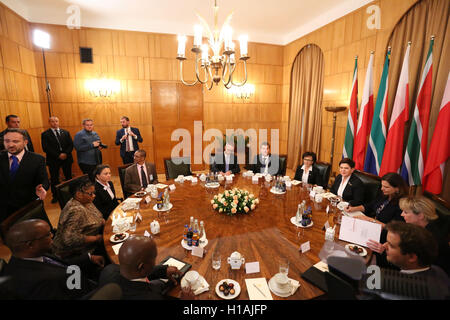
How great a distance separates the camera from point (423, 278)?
1.33m

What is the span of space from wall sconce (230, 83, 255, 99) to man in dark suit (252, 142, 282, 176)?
341 cm

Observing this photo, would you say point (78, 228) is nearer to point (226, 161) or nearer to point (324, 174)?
point (226, 161)

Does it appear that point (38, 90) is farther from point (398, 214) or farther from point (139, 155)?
point (398, 214)

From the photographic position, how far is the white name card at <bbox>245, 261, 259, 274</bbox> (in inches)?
65.7

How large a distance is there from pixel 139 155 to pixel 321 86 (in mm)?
5172

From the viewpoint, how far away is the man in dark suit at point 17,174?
281 centimetres

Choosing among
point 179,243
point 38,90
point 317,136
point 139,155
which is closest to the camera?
point 179,243

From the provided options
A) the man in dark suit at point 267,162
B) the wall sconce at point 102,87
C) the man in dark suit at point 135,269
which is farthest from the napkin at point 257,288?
the wall sconce at point 102,87

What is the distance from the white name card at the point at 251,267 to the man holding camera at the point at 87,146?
15.4 feet

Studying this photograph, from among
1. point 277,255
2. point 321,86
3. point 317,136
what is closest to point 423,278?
point 277,255

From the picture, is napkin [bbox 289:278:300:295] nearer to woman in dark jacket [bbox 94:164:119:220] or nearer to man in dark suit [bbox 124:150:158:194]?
woman in dark jacket [bbox 94:164:119:220]

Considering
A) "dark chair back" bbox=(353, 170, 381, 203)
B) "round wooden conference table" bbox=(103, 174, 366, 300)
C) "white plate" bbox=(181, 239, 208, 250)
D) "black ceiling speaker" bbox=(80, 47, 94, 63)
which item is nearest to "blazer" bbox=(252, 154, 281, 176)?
"round wooden conference table" bbox=(103, 174, 366, 300)

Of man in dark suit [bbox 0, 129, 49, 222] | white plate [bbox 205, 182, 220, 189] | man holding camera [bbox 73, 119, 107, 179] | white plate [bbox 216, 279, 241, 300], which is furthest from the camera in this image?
man holding camera [bbox 73, 119, 107, 179]

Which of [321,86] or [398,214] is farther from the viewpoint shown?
[321,86]
